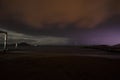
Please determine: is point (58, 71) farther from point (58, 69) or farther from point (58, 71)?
point (58, 69)

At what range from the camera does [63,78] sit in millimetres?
14766

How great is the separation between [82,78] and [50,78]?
267cm

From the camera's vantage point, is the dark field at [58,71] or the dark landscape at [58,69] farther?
the dark landscape at [58,69]

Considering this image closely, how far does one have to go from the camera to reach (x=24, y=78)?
1457cm

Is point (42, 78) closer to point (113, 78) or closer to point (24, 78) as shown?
point (24, 78)

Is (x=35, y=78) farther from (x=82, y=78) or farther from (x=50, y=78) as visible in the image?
(x=82, y=78)

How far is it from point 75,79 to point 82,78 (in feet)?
2.63

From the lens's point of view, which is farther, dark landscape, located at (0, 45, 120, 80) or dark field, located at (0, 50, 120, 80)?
dark landscape, located at (0, 45, 120, 80)

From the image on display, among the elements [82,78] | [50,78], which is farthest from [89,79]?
[50,78]

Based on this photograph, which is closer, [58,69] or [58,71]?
[58,71]

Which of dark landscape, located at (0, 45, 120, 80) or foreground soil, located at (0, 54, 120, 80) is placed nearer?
foreground soil, located at (0, 54, 120, 80)

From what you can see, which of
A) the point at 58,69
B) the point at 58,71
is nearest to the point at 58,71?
the point at 58,71

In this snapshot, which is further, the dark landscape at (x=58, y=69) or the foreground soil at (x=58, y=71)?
the dark landscape at (x=58, y=69)

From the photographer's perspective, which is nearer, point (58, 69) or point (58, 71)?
point (58, 71)
